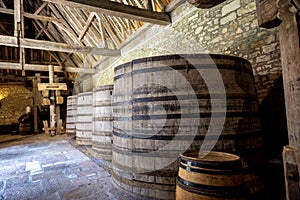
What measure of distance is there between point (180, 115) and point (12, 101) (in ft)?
46.2

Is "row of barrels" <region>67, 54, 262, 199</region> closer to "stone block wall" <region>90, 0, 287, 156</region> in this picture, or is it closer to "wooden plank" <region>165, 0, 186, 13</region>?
"stone block wall" <region>90, 0, 287, 156</region>

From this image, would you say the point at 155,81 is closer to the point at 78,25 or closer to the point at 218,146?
the point at 218,146

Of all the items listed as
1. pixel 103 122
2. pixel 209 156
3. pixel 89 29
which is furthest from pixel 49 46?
pixel 209 156

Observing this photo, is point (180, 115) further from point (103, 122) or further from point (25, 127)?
point (25, 127)

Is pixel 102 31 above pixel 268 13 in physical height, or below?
above

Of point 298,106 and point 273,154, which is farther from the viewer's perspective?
point 273,154

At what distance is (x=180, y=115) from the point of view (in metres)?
1.63

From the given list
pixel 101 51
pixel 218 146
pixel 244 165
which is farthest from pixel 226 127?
pixel 101 51

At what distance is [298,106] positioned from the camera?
118cm

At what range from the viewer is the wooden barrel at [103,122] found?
3.17m

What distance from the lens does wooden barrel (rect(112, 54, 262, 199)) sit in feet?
5.27

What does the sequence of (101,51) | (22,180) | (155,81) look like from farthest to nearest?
1. (101,51)
2. (22,180)
3. (155,81)

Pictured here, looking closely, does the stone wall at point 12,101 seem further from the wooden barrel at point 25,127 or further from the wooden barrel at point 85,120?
the wooden barrel at point 85,120

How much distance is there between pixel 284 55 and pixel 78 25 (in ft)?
26.6
